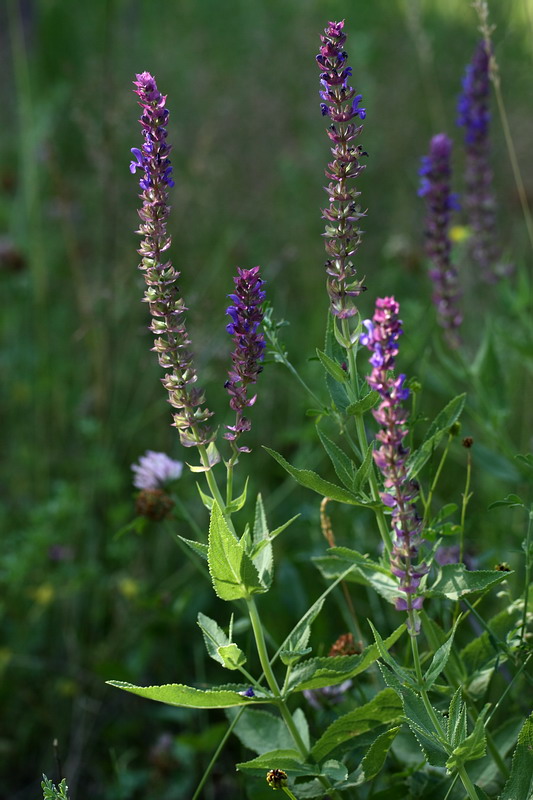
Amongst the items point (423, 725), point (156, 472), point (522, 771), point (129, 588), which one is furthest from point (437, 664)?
point (129, 588)

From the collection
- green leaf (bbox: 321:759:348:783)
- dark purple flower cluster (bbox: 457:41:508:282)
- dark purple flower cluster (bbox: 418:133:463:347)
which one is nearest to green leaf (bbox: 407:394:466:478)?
green leaf (bbox: 321:759:348:783)

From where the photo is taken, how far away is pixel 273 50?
16.5 feet

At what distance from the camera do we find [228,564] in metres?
1.12

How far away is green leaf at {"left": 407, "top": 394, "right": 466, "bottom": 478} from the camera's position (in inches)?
46.3

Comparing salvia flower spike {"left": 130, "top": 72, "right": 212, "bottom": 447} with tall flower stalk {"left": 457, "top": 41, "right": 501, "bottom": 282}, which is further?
tall flower stalk {"left": 457, "top": 41, "right": 501, "bottom": 282}

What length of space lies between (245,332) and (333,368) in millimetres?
129

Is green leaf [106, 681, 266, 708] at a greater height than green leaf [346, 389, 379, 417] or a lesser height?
lesser

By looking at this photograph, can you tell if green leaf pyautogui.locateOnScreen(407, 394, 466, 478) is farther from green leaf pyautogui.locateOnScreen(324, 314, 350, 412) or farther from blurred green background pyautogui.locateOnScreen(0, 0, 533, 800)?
blurred green background pyautogui.locateOnScreen(0, 0, 533, 800)

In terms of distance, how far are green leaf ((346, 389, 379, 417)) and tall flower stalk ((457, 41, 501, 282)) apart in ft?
4.57

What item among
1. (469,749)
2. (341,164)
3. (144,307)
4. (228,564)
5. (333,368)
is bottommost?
(469,749)

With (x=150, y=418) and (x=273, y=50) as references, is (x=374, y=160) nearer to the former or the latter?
(x=273, y=50)

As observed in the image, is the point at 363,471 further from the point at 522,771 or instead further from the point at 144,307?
the point at 144,307

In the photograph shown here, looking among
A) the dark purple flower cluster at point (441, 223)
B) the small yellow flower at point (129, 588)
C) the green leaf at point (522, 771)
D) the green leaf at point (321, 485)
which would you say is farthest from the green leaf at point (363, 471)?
the small yellow flower at point (129, 588)

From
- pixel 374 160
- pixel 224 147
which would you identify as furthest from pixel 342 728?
pixel 224 147
